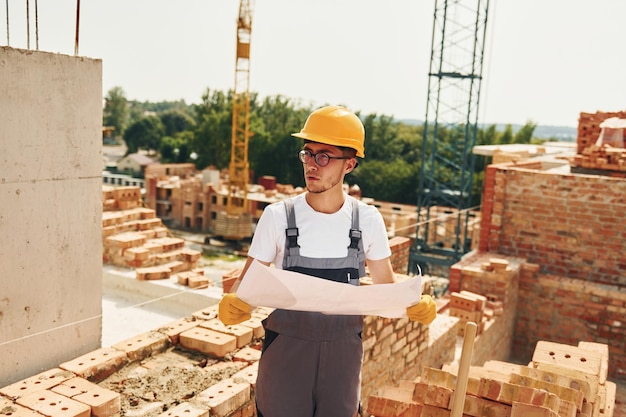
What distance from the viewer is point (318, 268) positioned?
2.44 m

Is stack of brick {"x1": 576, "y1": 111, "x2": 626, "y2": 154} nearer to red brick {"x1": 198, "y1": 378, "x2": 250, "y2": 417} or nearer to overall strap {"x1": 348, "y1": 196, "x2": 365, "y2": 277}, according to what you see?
red brick {"x1": 198, "y1": 378, "x2": 250, "y2": 417}

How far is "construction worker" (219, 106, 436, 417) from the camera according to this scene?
240 centimetres

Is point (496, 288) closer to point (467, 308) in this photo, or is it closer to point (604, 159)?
point (467, 308)

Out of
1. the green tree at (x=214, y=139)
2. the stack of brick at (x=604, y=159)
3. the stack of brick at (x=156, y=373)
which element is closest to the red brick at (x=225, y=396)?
the stack of brick at (x=156, y=373)

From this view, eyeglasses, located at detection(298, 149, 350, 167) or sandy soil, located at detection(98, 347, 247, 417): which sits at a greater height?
eyeglasses, located at detection(298, 149, 350, 167)

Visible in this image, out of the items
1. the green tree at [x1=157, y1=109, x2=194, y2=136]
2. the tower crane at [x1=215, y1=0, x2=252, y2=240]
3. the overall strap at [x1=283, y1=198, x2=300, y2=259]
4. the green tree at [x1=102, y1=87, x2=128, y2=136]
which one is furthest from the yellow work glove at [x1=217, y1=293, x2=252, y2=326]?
the green tree at [x1=102, y1=87, x2=128, y2=136]

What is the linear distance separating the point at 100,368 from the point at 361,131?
2.25 meters

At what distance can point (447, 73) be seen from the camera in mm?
27781

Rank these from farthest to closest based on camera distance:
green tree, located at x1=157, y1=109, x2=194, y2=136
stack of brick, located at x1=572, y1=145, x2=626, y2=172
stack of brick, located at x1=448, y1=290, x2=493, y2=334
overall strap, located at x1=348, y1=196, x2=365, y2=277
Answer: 1. green tree, located at x1=157, y1=109, x2=194, y2=136
2. stack of brick, located at x1=572, y1=145, x2=626, y2=172
3. stack of brick, located at x1=448, y1=290, x2=493, y2=334
4. overall strap, located at x1=348, y1=196, x2=365, y2=277

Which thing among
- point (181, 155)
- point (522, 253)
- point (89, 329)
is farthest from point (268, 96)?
point (89, 329)

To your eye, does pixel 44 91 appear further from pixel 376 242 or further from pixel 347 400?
pixel 347 400

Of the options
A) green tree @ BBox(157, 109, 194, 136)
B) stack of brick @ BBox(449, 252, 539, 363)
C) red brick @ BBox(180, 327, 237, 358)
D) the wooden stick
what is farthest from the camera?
green tree @ BBox(157, 109, 194, 136)

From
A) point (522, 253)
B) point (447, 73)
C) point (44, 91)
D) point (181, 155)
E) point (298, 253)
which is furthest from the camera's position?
point (181, 155)

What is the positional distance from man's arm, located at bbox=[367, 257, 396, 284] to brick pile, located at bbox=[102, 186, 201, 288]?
5.95 meters
